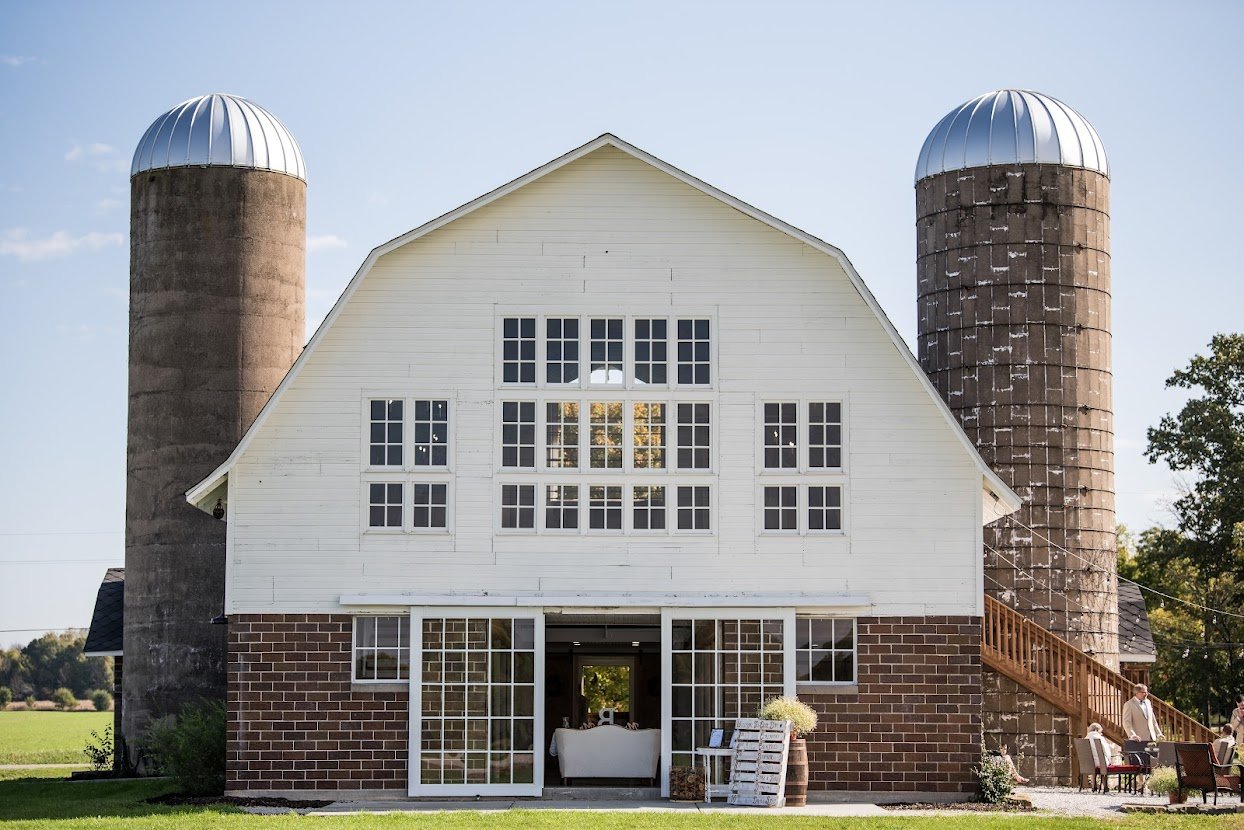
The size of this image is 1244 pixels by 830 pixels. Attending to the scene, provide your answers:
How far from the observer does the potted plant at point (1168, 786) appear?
19.6 metres

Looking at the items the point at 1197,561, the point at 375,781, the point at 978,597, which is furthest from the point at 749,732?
the point at 1197,561

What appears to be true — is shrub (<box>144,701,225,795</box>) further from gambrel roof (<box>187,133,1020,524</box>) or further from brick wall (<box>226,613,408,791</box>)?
gambrel roof (<box>187,133,1020,524</box>)

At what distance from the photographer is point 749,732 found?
19.9m

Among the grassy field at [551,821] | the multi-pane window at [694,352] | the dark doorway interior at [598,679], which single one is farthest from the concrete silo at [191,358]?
the multi-pane window at [694,352]

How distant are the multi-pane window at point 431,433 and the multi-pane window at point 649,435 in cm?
240

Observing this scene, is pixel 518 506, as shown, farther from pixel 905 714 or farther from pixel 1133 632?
pixel 1133 632

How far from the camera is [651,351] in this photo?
69.3ft

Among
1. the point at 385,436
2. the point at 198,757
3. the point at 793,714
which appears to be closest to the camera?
the point at 793,714

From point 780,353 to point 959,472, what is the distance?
2.74m

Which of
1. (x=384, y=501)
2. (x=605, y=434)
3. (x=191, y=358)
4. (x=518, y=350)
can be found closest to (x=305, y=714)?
(x=384, y=501)

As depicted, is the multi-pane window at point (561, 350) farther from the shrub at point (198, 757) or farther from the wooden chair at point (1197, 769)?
the wooden chair at point (1197, 769)

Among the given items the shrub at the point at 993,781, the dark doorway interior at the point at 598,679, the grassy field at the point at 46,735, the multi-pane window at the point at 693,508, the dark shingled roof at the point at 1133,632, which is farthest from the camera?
the grassy field at the point at 46,735

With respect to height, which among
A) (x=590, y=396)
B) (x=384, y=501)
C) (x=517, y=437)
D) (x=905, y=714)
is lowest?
(x=905, y=714)

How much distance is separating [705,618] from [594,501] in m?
2.04
